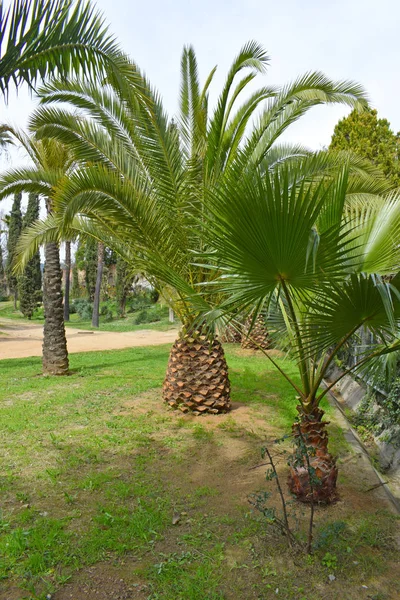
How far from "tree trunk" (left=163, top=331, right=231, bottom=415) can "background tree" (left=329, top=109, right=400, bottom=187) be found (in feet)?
33.5

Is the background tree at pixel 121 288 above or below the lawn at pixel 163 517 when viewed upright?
above

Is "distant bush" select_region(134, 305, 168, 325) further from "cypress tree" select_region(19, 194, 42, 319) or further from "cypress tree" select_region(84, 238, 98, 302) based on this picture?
"cypress tree" select_region(19, 194, 42, 319)

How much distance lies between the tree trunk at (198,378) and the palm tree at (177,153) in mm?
15

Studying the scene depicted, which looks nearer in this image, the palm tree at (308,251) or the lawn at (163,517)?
the palm tree at (308,251)

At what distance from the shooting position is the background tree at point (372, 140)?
13.7 m

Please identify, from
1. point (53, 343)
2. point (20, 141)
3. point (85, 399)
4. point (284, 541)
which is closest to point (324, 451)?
point (284, 541)

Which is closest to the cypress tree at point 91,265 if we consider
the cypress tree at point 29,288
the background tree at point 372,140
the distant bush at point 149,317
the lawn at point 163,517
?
the cypress tree at point 29,288

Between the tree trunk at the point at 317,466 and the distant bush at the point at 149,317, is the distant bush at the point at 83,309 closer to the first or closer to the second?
the distant bush at the point at 149,317

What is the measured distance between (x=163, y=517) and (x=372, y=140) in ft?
46.7

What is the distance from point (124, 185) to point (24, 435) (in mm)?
3278

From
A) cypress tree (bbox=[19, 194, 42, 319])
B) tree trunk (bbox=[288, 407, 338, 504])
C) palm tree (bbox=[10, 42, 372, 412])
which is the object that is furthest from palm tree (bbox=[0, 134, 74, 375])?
cypress tree (bbox=[19, 194, 42, 319])

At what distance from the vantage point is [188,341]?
6352 millimetres

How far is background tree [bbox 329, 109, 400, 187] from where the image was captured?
44.9 feet

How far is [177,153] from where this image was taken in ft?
19.6
